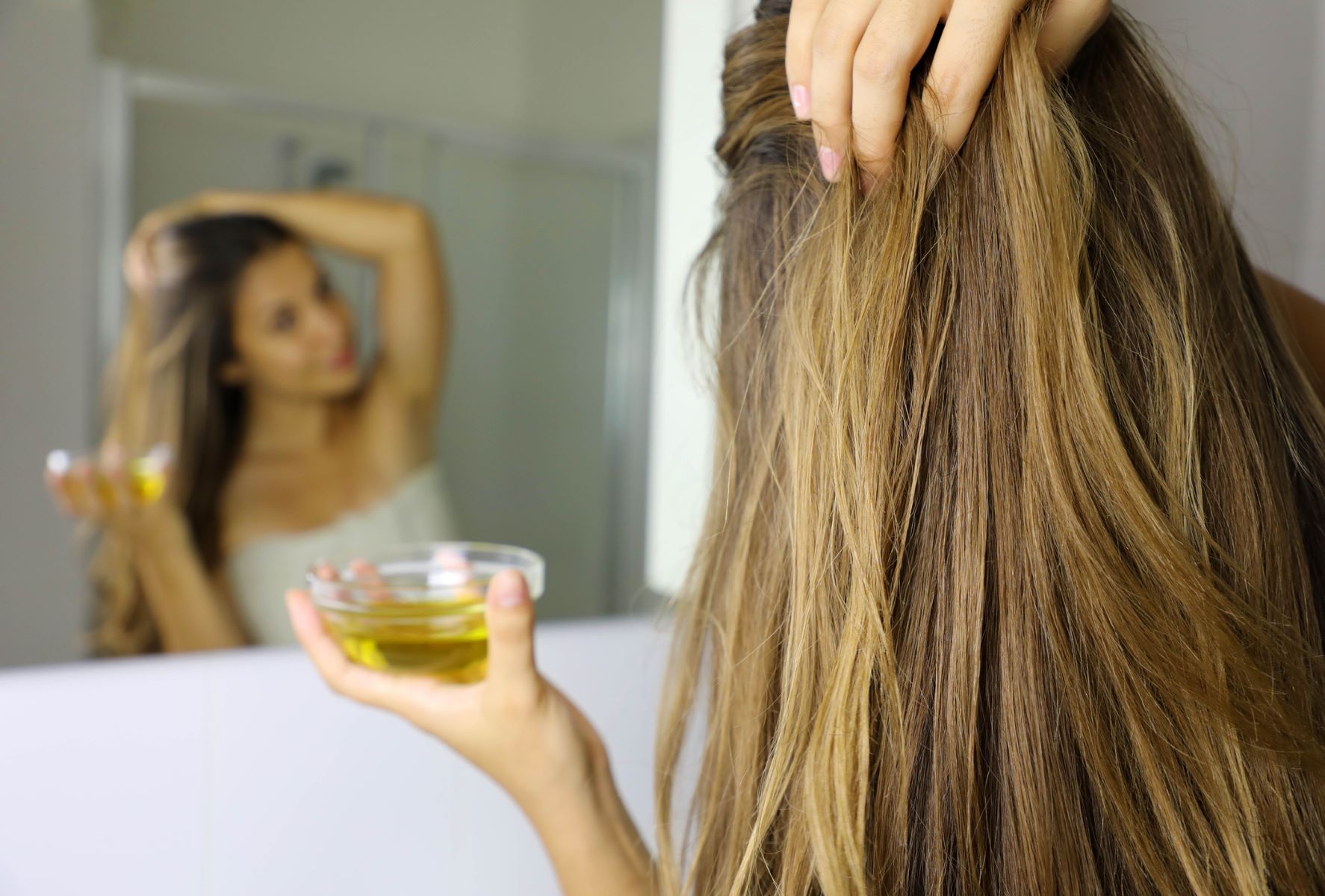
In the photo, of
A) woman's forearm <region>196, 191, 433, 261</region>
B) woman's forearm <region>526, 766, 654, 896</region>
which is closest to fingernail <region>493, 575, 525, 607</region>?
woman's forearm <region>526, 766, 654, 896</region>

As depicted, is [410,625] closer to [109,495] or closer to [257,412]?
[109,495]

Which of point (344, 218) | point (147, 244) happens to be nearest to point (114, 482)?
point (147, 244)

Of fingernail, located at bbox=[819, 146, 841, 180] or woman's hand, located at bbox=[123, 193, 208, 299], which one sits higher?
woman's hand, located at bbox=[123, 193, 208, 299]

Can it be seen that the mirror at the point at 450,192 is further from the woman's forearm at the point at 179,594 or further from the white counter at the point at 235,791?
the white counter at the point at 235,791

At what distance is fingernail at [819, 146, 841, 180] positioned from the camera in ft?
1.18

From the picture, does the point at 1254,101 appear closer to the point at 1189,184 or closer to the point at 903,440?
the point at 1189,184

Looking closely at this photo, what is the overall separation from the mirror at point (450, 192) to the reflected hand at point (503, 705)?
40 centimetres

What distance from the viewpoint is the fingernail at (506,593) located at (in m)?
0.43

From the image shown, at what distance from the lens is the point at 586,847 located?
472 millimetres

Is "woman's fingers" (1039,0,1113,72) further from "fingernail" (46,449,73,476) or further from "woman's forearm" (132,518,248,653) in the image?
"fingernail" (46,449,73,476)

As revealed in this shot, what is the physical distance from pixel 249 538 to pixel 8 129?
17.0 inches

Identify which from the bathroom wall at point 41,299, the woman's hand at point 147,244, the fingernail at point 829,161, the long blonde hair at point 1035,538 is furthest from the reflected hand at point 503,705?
the woman's hand at point 147,244

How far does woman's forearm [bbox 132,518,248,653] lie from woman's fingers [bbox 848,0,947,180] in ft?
2.12

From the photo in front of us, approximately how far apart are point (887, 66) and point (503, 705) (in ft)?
1.13
